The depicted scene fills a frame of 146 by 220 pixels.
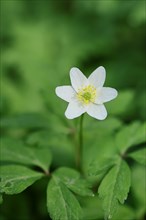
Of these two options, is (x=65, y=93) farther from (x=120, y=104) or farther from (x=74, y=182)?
(x=120, y=104)

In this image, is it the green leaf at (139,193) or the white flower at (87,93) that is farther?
the green leaf at (139,193)

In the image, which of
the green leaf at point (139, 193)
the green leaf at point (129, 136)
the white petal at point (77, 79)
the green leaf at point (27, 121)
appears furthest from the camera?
the green leaf at point (139, 193)

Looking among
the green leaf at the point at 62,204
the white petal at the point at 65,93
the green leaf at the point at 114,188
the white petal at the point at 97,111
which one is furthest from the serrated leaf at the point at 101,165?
the white petal at the point at 65,93

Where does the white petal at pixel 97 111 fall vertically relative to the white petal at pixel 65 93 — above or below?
below

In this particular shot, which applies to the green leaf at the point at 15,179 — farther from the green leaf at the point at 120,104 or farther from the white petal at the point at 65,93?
the green leaf at the point at 120,104

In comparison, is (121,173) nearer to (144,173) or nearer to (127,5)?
(144,173)

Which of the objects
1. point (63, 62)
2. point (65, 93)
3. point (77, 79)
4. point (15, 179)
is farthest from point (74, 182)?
point (63, 62)
